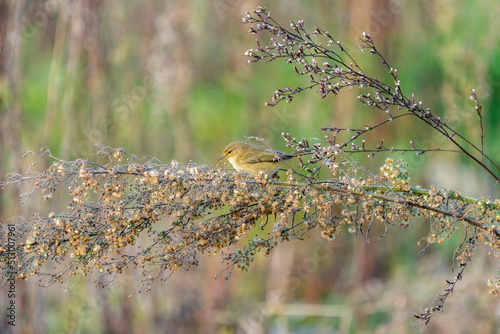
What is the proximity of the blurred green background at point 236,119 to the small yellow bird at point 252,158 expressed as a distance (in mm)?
851

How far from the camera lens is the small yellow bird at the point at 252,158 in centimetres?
272

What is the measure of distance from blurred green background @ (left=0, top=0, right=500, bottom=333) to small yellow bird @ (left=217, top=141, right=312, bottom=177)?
85 cm

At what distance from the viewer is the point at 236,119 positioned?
6.06 metres

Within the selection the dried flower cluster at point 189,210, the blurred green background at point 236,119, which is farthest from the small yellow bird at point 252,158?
the dried flower cluster at point 189,210

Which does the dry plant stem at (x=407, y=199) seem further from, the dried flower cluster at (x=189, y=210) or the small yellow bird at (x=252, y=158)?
the small yellow bird at (x=252, y=158)

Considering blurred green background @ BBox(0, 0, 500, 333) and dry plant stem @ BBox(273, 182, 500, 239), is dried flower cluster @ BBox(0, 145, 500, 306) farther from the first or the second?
blurred green background @ BBox(0, 0, 500, 333)

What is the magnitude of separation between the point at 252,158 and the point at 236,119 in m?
3.28

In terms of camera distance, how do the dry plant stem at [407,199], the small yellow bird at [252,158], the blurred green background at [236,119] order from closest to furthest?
the dry plant stem at [407,199] < the small yellow bird at [252,158] < the blurred green background at [236,119]

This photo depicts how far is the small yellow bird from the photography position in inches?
107

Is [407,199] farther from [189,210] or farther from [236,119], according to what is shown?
[236,119]

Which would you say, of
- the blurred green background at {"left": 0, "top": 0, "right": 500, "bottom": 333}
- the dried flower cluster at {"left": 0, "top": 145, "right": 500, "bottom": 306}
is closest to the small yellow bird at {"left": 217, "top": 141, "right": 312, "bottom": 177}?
the blurred green background at {"left": 0, "top": 0, "right": 500, "bottom": 333}

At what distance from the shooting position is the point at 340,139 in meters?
5.21

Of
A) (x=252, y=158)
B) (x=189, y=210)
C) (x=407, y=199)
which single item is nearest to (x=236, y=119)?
(x=252, y=158)

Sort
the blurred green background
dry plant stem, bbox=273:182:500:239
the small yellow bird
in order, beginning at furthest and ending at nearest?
1. the blurred green background
2. the small yellow bird
3. dry plant stem, bbox=273:182:500:239
